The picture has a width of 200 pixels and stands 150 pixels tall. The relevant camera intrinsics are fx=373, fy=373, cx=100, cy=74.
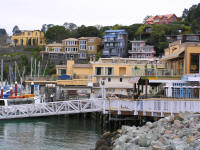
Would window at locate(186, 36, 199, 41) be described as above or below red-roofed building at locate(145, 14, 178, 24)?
below

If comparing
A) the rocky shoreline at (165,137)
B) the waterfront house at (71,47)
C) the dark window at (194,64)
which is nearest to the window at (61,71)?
the waterfront house at (71,47)

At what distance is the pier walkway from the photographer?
29312 mm

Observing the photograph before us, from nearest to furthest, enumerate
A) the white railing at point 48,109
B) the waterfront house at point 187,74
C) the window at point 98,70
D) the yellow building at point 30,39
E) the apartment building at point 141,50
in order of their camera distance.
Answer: the waterfront house at point 187,74 → the white railing at point 48,109 → the window at point 98,70 → the apartment building at point 141,50 → the yellow building at point 30,39

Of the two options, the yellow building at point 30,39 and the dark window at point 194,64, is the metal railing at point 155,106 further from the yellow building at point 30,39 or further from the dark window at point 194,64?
the yellow building at point 30,39

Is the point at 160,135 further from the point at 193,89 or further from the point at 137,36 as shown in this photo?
the point at 137,36

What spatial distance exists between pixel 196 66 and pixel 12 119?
21883 mm

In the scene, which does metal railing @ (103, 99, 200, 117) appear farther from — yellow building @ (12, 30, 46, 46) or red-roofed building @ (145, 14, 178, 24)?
yellow building @ (12, 30, 46, 46)

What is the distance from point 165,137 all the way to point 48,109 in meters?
22.0

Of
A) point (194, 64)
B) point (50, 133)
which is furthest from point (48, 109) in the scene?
point (194, 64)

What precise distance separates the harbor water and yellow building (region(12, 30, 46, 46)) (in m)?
89.6

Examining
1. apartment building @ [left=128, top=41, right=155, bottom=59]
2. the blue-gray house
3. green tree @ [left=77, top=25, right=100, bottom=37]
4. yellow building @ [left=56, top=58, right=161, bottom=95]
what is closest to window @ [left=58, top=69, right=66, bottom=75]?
yellow building @ [left=56, top=58, right=161, bottom=95]

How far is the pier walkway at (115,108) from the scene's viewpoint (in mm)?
29312

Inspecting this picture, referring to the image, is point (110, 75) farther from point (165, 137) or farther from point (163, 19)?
point (163, 19)

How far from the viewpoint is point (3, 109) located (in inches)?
1655
